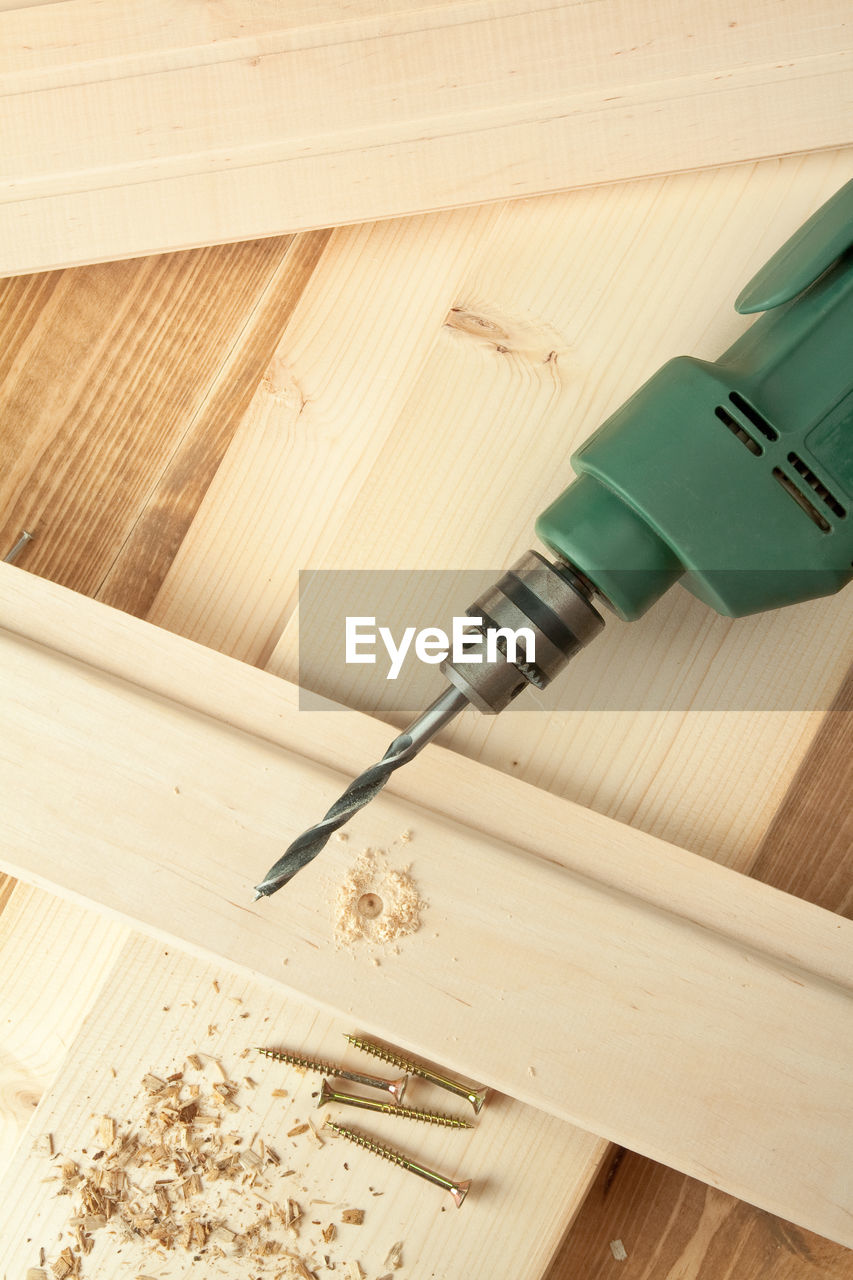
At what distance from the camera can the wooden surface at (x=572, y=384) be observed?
0.95 metres

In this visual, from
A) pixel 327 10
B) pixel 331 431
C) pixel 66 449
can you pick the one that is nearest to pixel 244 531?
pixel 331 431

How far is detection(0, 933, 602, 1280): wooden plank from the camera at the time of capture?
98cm

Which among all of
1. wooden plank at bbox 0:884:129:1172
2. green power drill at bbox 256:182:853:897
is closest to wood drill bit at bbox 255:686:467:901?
green power drill at bbox 256:182:853:897

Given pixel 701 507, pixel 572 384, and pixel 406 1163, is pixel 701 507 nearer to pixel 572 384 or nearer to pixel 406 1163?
pixel 572 384

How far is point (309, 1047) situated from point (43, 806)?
391 millimetres

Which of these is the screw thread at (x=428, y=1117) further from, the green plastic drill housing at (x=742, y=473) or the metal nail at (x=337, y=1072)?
the green plastic drill housing at (x=742, y=473)

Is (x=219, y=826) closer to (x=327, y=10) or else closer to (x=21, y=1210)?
(x=21, y=1210)

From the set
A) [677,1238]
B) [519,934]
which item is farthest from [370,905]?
[677,1238]

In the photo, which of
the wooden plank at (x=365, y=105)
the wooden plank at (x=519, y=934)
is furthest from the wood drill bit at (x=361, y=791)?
the wooden plank at (x=365, y=105)

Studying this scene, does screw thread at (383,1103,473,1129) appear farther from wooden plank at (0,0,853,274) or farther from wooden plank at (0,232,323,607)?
wooden plank at (0,0,853,274)

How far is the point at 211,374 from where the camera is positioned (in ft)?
3.67

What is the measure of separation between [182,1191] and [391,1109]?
232 millimetres

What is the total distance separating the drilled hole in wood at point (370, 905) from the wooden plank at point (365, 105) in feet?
2.31

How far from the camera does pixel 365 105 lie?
984mm
